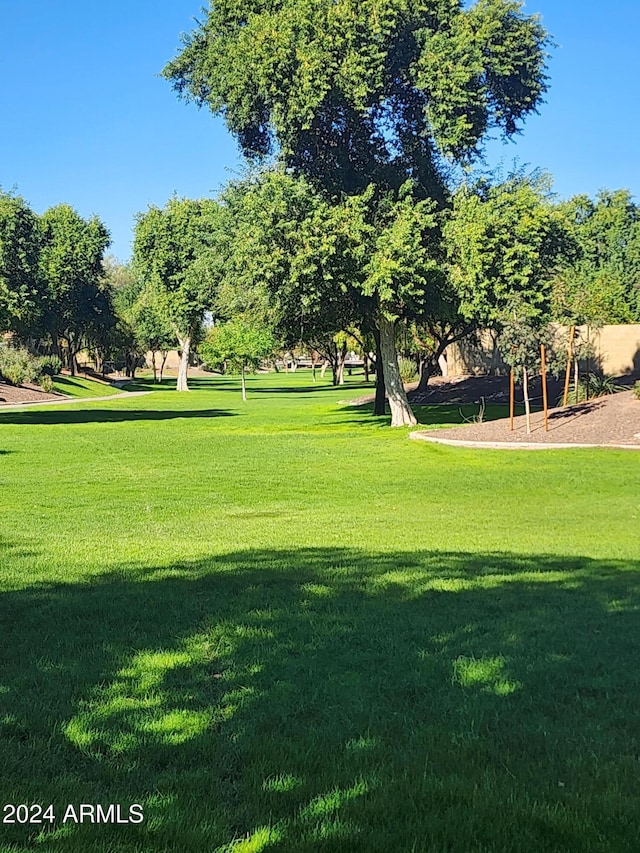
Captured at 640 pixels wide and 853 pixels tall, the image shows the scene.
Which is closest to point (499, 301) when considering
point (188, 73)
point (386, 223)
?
point (386, 223)

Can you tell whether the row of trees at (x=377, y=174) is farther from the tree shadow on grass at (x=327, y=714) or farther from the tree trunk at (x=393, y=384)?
the tree shadow on grass at (x=327, y=714)

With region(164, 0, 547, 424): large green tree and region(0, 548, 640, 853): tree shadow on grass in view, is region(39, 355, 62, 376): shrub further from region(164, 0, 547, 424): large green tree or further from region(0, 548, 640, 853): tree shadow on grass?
region(0, 548, 640, 853): tree shadow on grass

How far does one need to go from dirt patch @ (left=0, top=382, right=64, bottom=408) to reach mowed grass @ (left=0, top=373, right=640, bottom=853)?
36.4 metres

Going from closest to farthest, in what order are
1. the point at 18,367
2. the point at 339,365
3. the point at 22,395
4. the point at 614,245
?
the point at 18,367, the point at 22,395, the point at 614,245, the point at 339,365

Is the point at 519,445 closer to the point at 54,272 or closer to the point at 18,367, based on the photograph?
the point at 18,367

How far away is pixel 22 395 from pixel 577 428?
35.9 metres

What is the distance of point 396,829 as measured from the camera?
2.74m

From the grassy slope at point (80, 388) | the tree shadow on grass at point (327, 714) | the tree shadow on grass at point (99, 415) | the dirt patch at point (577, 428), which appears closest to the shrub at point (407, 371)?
the tree shadow on grass at point (99, 415)

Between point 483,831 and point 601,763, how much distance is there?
31.4 inches

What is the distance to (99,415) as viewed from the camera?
37.2 m

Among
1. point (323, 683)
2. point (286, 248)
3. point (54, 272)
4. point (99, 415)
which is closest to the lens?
point (323, 683)

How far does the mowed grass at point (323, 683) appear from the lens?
111 inches

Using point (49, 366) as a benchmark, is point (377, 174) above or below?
above

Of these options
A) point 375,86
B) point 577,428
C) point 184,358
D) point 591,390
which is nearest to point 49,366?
point 184,358
